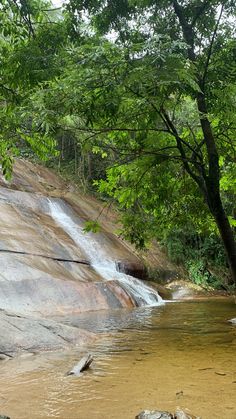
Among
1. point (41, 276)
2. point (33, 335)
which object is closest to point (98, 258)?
point (41, 276)

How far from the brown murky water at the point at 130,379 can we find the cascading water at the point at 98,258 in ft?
21.0

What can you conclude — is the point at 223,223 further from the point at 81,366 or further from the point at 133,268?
the point at 133,268

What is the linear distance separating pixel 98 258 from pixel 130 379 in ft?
37.4

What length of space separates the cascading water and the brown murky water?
6388mm

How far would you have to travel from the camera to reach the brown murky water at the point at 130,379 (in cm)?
352

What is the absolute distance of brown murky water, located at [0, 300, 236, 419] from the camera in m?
3.52

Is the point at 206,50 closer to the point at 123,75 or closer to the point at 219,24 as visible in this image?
the point at 219,24

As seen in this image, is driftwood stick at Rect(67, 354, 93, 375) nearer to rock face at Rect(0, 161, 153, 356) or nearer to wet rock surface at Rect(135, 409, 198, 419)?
rock face at Rect(0, 161, 153, 356)

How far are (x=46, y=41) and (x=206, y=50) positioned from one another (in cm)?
245

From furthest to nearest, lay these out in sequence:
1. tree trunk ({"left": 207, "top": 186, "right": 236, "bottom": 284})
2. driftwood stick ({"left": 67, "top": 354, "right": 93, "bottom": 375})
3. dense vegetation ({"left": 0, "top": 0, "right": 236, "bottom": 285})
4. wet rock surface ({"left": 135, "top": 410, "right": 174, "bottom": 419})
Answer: tree trunk ({"left": 207, "top": 186, "right": 236, "bottom": 284})
driftwood stick ({"left": 67, "top": 354, "right": 93, "bottom": 375})
dense vegetation ({"left": 0, "top": 0, "right": 236, "bottom": 285})
wet rock surface ({"left": 135, "top": 410, "right": 174, "bottom": 419})

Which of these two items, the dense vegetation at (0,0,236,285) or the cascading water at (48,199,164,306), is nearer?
the dense vegetation at (0,0,236,285)

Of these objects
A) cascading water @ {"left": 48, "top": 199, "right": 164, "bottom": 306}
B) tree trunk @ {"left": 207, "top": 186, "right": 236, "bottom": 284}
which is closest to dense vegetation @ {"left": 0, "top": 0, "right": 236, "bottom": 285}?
tree trunk @ {"left": 207, "top": 186, "right": 236, "bottom": 284}

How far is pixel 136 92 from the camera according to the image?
4.35 meters

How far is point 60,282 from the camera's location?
11.6 metres
